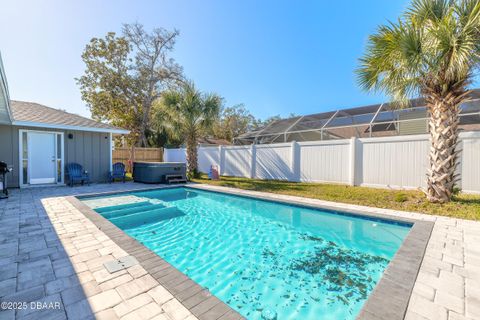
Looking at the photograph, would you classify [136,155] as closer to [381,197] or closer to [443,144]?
[381,197]

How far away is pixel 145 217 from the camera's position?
618 centimetres

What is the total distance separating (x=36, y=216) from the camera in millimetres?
5027

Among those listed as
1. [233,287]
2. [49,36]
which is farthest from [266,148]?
[49,36]

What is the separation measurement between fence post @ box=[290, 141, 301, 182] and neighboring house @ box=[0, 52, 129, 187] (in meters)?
9.06

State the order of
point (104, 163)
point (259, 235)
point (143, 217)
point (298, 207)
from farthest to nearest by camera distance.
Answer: point (104, 163), point (298, 207), point (143, 217), point (259, 235)

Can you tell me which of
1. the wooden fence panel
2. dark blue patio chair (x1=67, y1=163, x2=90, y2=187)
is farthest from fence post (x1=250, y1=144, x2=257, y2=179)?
the wooden fence panel

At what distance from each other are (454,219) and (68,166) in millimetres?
13759

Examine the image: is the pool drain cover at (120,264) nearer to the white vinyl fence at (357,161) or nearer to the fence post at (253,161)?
the white vinyl fence at (357,161)

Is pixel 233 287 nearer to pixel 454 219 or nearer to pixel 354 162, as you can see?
pixel 454 219

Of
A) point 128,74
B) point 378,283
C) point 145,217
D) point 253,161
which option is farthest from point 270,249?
point 128,74

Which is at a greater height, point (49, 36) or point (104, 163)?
point (49, 36)

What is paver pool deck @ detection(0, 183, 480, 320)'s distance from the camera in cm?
200

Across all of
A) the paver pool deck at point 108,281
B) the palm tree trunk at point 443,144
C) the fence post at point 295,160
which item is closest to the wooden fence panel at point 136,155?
the fence post at point 295,160

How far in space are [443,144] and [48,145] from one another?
47.7 feet
